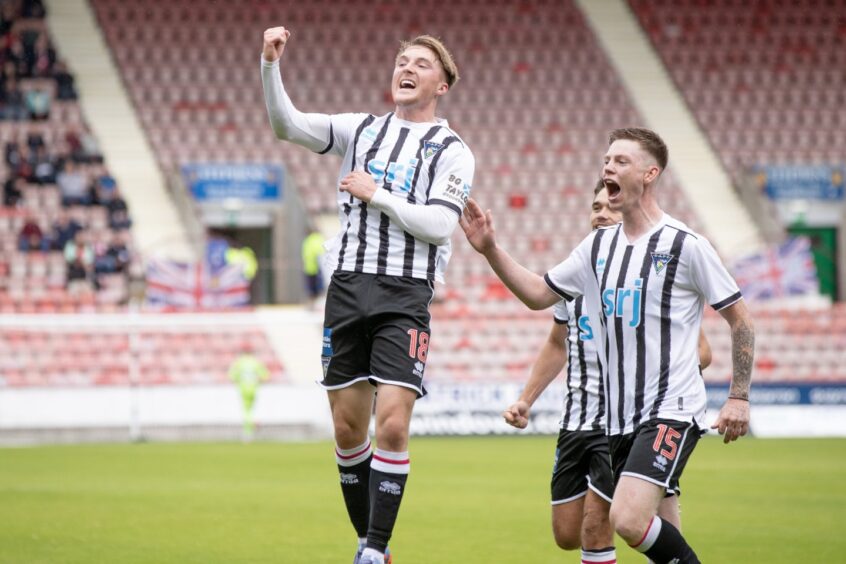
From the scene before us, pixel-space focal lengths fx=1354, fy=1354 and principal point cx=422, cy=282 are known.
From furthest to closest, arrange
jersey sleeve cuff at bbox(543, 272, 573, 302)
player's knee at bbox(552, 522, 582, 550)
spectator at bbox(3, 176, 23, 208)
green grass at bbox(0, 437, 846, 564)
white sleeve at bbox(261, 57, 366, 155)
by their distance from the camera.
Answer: spectator at bbox(3, 176, 23, 208) → green grass at bbox(0, 437, 846, 564) → player's knee at bbox(552, 522, 582, 550) → white sleeve at bbox(261, 57, 366, 155) → jersey sleeve cuff at bbox(543, 272, 573, 302)

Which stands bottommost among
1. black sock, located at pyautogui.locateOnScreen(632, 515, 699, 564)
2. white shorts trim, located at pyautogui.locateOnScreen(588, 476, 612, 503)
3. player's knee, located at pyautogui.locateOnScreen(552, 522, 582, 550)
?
player's knee, located at pyautogui.locateOnScreen(552, 522, 582, 550)

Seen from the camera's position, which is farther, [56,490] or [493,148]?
[493,148]

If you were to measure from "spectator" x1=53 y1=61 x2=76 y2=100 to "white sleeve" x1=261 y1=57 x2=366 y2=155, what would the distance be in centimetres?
2050

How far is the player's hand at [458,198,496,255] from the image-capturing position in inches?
230

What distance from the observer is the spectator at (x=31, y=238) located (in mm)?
22078

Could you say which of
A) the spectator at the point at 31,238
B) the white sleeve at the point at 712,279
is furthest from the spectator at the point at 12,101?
the white sleeve at the point at 712,279

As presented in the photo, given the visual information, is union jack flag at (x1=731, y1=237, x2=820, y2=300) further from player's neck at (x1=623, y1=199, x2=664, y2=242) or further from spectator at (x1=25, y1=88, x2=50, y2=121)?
player's neck at (x1=623, y1=199, x2=664, y2=242)

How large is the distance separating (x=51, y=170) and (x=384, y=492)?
1909 centimetres

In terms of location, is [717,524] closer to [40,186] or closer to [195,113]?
[40,186]

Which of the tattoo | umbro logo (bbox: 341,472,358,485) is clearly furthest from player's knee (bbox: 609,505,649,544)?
umbro logo (bbox: 341,472,358,485)

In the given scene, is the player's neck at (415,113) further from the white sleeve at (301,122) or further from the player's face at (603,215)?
the player's face at (603,215)

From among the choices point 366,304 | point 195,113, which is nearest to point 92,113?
point 195,113

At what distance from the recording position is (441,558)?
7914 mm

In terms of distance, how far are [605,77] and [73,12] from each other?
11.1 meters
